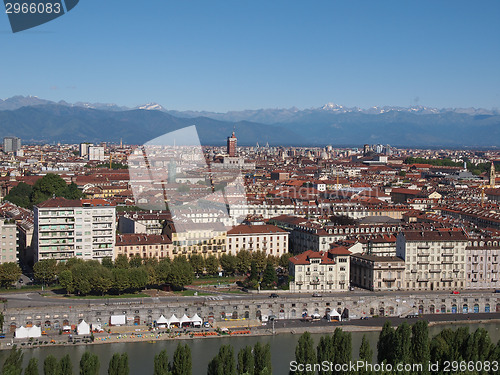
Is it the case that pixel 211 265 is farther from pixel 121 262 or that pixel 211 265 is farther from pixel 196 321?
pixel 196 321

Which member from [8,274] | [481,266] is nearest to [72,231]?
[8,274]

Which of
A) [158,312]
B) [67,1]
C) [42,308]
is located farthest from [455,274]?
[67,1]

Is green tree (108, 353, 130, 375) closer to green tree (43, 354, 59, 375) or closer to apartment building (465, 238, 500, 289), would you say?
green tree (43, 354, 59, 375)

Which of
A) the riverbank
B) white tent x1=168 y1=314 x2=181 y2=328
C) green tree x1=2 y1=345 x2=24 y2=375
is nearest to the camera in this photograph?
green tree x1=2 y1=345 x2=24 y2=375

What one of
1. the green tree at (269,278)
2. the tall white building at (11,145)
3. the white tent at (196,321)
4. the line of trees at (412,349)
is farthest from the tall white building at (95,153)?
the line of trees at (412,349)


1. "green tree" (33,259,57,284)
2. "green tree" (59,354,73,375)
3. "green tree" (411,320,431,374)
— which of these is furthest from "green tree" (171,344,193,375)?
"green tree" (33,259,57,284)

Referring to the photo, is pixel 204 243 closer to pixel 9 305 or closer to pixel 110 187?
pixel 9 305
